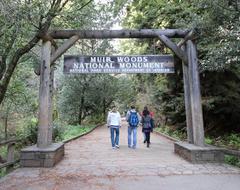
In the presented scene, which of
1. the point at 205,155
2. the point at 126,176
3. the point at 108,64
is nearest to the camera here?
the point at 126,176

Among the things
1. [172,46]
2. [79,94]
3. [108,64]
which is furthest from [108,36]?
[79,94]

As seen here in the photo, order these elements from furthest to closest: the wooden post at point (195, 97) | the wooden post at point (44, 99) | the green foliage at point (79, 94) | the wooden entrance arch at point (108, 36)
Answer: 1. the green foliage at point (79, 94)
2. the wooden post at point (195, 97)
3. the wooden entrance arch at point (108, 36)
4. the wooden post at point (44, 99)

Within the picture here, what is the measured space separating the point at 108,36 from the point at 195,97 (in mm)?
3302

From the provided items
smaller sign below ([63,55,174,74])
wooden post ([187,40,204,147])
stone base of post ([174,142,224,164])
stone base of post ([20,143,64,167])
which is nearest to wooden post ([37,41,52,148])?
stone base of post ([20,143,64,167])

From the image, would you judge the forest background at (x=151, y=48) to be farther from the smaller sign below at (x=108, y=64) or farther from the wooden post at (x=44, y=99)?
the smaller sign below at (x=108, y=64)

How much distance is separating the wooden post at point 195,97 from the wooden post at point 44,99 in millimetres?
4315

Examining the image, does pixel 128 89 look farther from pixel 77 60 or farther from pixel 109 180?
pixel 109 180

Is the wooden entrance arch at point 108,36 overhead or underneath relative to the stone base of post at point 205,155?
overhead

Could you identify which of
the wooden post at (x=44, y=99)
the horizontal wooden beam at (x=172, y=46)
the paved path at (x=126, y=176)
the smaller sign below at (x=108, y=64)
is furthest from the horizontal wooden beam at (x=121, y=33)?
the paved path at (x=126, y=176)

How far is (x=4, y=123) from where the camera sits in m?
16.2

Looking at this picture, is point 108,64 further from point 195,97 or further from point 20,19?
point 20,19

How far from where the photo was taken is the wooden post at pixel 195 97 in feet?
26.6

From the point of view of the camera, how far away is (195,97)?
832cm

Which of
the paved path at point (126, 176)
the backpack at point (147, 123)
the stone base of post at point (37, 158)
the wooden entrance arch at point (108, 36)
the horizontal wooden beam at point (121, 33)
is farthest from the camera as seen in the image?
the backpack at point (147, 123)
